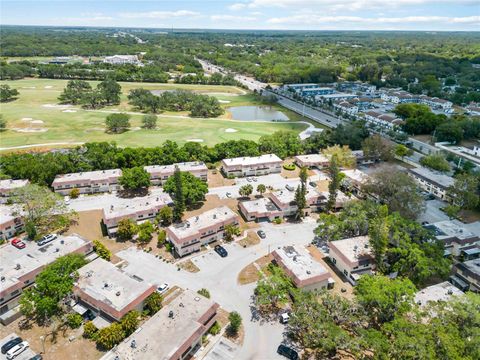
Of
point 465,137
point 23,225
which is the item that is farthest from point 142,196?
point 465,137

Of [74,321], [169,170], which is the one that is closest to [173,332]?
[74,321]

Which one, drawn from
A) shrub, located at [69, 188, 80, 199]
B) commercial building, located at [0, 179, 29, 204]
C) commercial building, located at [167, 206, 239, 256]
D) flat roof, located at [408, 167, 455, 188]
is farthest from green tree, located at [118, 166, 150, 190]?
flat roof, located at [408, 167, 455, 188]

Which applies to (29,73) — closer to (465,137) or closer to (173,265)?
(173,265)

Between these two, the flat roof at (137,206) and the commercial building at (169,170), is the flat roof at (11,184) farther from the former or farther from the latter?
the commercial building at (169,170)

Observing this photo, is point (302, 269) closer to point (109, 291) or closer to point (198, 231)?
point (198, 231)

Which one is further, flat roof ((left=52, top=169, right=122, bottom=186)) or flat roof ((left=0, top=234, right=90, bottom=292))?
flat roof ((left=52, top=169, right=122, bottom=186))

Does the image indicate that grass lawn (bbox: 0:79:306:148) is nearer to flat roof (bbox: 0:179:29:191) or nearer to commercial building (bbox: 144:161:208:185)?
commercial building (bbox: 144:161:208:185)
